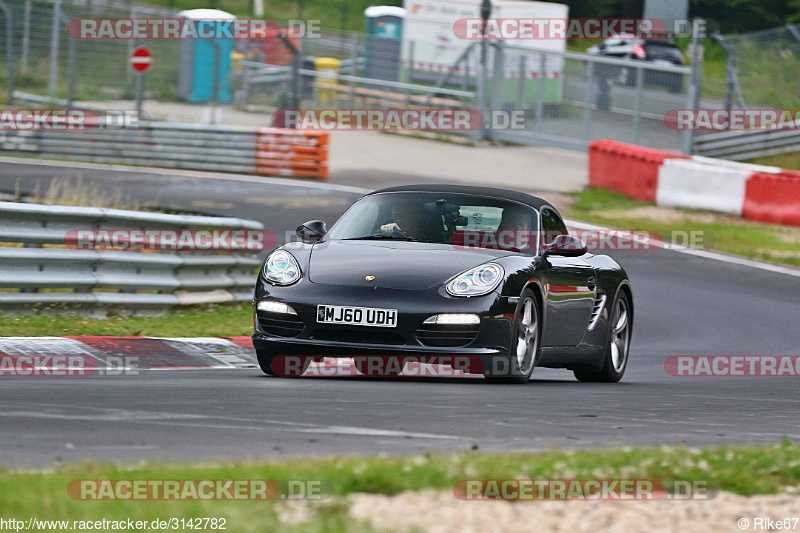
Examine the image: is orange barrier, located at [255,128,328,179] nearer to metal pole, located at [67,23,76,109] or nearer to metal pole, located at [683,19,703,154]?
metal pole, located at [67,23,76,109]

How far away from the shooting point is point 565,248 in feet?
30.6

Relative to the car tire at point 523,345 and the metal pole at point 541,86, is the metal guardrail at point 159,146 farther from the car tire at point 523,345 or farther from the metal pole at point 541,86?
the car tire at point 523,345

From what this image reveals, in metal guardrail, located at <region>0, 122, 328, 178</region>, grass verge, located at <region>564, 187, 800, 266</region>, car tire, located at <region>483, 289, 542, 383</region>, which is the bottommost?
grass verge, located at <region>564, 187, 800, 266</region>

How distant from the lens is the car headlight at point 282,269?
27.9 feet

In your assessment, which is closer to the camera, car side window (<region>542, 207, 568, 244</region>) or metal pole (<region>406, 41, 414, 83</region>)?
car side window (<region>542, 207, 568, 244</region>)

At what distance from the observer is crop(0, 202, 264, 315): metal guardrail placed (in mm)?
10922

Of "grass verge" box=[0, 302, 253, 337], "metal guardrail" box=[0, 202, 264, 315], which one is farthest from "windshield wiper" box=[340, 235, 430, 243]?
"metal guardrail" box=[0, 202, 264, 315]

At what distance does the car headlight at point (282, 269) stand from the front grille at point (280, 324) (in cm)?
22

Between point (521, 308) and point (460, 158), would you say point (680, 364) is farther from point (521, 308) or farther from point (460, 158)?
point (460, 158)

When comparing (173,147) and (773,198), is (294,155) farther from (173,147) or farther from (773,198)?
(773,198)

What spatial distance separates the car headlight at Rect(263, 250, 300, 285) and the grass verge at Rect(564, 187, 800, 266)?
11.6 m

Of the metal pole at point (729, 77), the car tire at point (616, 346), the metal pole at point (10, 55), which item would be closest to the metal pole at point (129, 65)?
the metal pole at point (10, 55)

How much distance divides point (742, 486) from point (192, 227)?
8330 mm

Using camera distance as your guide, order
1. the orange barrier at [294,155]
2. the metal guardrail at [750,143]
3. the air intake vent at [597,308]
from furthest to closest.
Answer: the metal guardrail at [750,143]
the orange barrier at [294,155]
the air intake vent at [597,308]
